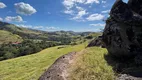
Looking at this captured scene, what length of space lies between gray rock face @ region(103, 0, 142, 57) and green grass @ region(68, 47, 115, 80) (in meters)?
2.56

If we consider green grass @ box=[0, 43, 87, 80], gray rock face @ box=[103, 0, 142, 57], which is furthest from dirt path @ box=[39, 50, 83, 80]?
green grass @ box=[0, 43, 87, 80]

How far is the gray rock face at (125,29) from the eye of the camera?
20.0 meters

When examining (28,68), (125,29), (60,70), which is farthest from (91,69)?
(28,68)

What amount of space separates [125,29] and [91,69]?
626cm

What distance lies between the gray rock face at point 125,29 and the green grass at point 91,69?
256cm

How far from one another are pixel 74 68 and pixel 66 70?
91 centimetres

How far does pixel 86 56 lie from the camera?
2294 centimetres

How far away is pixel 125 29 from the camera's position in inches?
821

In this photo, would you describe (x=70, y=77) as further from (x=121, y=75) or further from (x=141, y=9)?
(x=141, y=9)

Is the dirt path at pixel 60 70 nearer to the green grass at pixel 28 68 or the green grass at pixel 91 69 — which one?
the green grass at pixel 91 69

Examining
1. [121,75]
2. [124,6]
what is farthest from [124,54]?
[124,6]

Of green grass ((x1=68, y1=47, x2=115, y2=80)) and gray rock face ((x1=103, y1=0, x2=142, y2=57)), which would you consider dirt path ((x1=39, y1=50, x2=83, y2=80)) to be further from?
gray rock face ((x1=103, y1=0, x2=142, y2=57))

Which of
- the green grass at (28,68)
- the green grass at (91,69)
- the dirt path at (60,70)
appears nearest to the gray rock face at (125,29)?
the green grass at (91,69)

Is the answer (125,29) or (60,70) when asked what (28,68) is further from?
(125,29)
